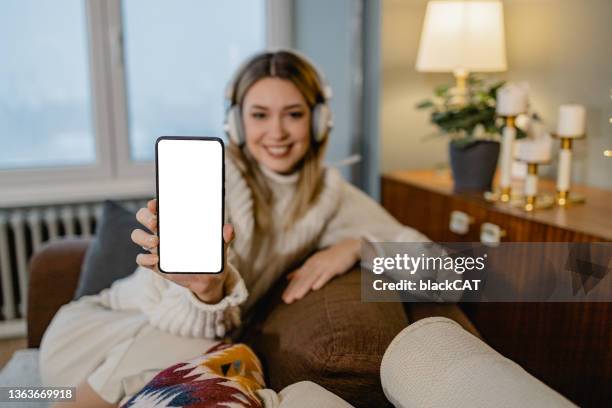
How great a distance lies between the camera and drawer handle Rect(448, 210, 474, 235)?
1.32 meters

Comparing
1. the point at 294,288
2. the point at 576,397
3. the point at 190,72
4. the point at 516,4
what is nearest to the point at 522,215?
the point at 576,397

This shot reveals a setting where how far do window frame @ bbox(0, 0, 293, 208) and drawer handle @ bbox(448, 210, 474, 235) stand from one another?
1260 mm

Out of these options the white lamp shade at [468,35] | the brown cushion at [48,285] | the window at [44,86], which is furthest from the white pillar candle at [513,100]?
the window at [44,86]

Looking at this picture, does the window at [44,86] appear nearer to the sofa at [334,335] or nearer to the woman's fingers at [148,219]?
the sofa at [334,335]

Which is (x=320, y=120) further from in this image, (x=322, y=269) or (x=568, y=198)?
(x=568, y=198)

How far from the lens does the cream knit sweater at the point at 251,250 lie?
0.90 metres

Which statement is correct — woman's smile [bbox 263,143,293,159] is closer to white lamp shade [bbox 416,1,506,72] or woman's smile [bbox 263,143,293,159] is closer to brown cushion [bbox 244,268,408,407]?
brown cushion [bbox 244,268,408,407]

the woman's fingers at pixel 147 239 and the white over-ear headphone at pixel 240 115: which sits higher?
the white over-ear headphone at pixel 240 115

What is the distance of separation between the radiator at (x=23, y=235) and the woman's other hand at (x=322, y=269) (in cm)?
119

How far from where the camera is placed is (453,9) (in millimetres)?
1527

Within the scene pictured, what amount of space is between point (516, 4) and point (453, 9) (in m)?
0.16

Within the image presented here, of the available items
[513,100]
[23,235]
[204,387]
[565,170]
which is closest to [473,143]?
[513,100]

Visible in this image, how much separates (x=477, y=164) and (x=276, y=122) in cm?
Answer: 58

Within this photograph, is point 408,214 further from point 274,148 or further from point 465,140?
point 274,148
